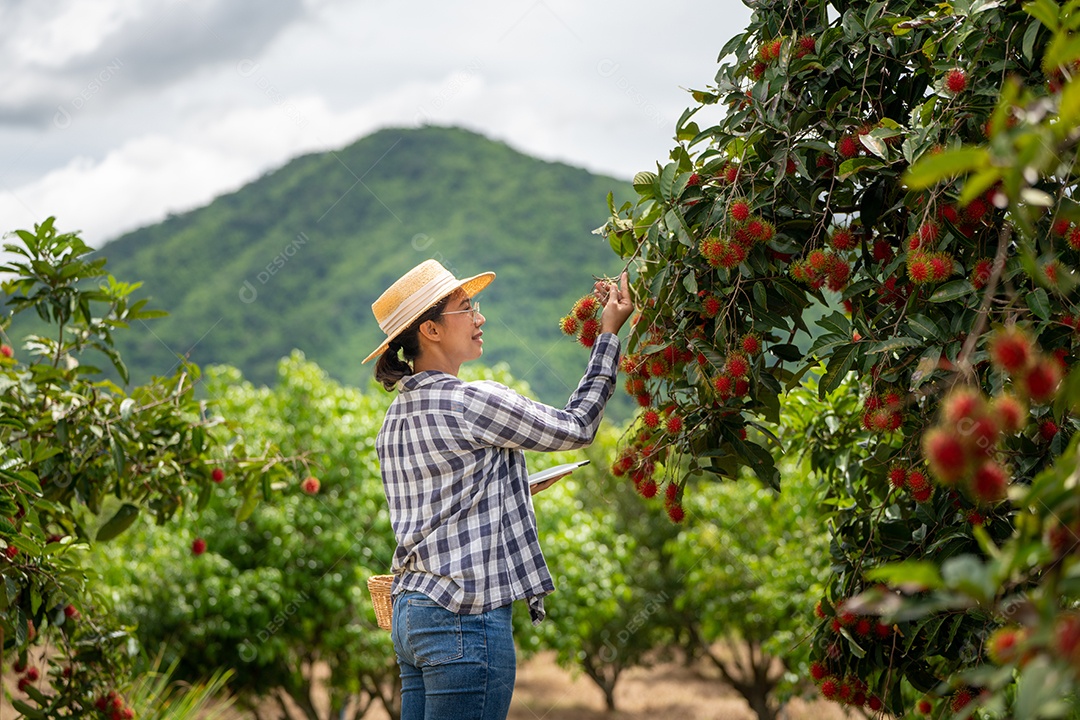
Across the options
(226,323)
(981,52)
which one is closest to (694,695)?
(981,52)

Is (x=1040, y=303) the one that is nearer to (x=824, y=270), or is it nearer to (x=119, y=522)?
(x=824, y=270)

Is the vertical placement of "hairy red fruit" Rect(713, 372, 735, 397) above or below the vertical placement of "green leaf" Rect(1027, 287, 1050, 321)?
below

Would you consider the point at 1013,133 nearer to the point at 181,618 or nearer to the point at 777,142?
the point at 777,142

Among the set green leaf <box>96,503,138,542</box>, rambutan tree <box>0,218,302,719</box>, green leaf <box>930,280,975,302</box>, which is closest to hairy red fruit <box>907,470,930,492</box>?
green leaf <box>930,280,975,302</box>

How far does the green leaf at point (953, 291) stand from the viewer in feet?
4.99

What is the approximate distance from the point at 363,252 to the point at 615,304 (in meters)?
30.0

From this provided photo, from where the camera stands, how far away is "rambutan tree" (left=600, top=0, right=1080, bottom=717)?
1.54 meters

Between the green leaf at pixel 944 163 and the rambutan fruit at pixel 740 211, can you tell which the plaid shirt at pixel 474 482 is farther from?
the green leaf at pixel 944 163

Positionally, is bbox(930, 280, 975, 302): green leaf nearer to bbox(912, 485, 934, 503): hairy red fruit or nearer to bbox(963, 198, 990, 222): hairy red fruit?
bbox(963, 198, 990, 222): hairy red fruit

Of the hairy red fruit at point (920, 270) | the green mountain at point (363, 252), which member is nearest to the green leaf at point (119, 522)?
the hairy red fruit at point (920, 270)

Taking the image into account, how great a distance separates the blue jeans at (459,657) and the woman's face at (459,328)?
0.50 metres

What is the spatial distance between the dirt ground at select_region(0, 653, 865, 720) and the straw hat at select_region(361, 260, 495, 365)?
665cm

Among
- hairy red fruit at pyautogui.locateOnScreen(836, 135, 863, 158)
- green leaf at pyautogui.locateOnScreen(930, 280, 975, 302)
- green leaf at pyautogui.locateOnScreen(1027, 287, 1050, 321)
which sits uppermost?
hairy red fruit at pyautogui.locateOnScreen(836, 135, 863, 158)

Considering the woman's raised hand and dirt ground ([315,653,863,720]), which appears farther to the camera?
dirt ground ([315,653,863,720])
